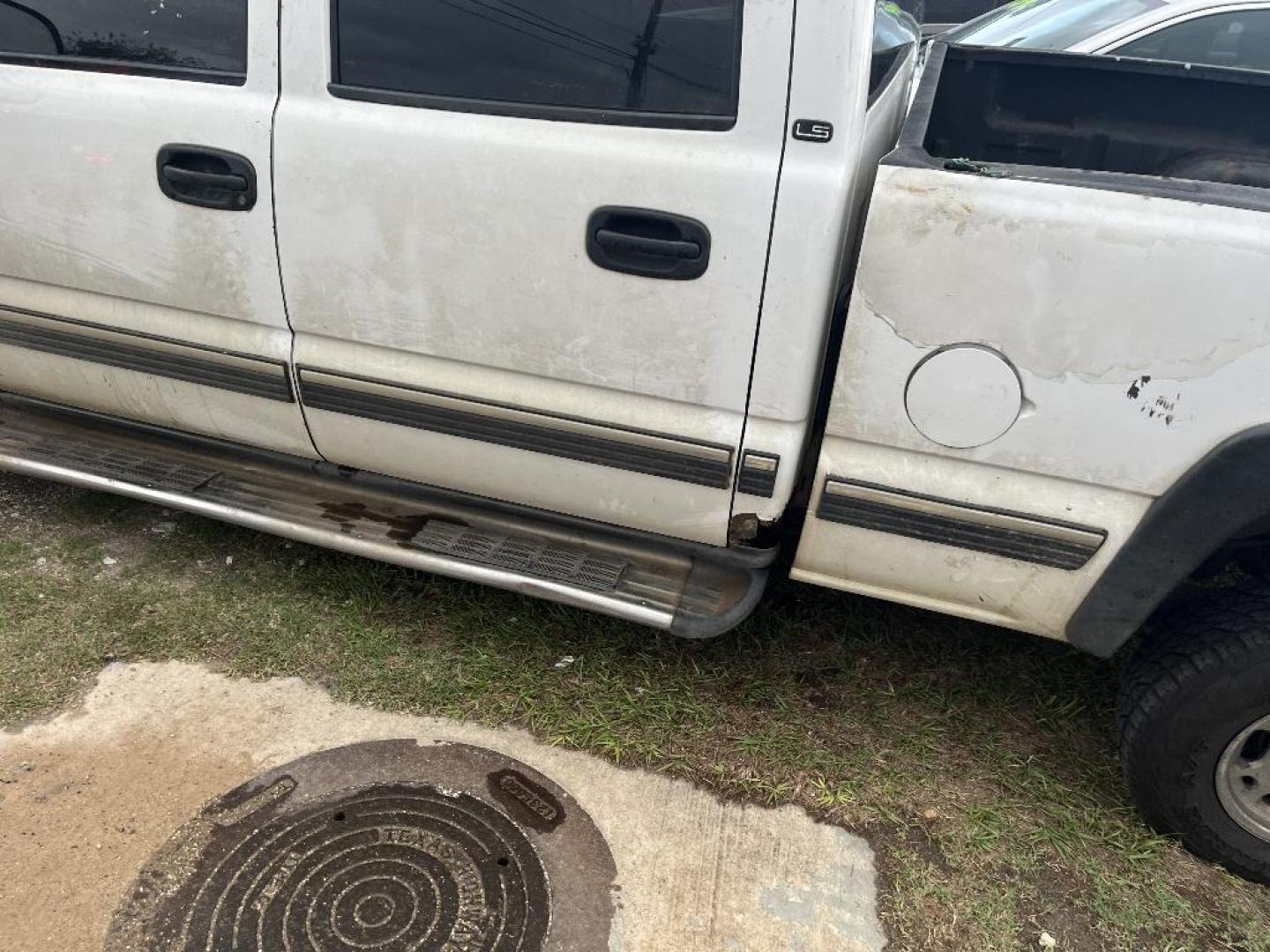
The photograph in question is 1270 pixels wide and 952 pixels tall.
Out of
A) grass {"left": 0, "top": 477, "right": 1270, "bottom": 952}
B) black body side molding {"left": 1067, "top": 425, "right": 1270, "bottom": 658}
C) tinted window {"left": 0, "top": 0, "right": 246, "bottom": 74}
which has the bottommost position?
grass {"left": 0, "top": 477, "right": 1270, "bottom": 952}

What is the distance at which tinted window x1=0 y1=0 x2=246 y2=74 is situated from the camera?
221 cm

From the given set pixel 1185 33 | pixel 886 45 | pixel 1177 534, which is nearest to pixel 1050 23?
pixel 1185 33

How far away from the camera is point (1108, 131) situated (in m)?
3.25

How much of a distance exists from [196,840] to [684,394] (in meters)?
1.43

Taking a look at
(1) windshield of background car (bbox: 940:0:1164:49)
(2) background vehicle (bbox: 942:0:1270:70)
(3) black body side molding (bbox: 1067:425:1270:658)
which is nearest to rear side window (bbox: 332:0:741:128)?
(3) black body side molding (bbox: 1067:425:1270:658)

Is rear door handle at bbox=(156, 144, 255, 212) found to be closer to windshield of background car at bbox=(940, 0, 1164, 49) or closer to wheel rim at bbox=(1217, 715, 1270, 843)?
wheel rim at bbox=(1217, 715, 1270, 843)

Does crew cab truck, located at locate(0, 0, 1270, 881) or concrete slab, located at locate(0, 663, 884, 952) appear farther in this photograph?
concrete slab, located at locate(0, 663, 884, 952)

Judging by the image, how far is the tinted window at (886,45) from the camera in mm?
2100

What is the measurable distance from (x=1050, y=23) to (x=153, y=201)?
408cm

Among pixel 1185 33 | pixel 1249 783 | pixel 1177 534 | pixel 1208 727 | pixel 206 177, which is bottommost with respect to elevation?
pixel 1249 783

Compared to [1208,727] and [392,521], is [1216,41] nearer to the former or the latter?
[1208,727]

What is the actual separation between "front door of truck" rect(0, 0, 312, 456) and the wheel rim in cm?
235

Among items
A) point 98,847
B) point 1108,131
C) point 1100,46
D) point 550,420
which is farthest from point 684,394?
point 1100,46

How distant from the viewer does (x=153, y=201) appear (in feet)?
7.55
